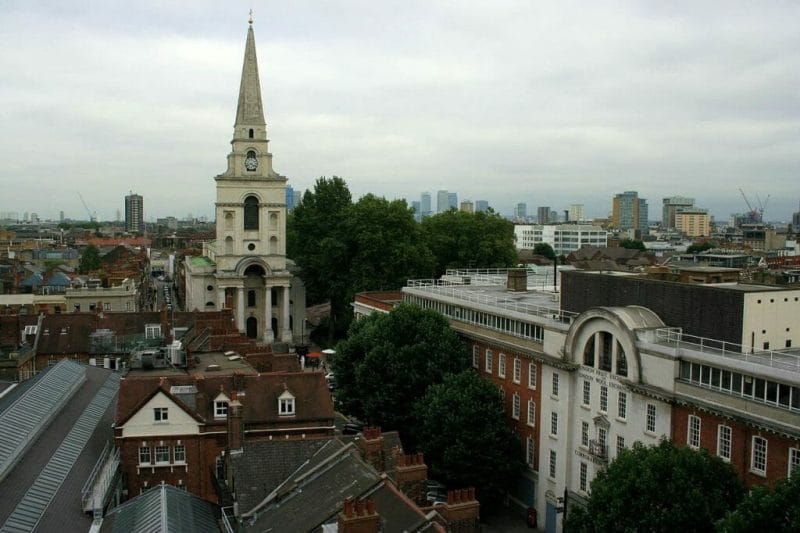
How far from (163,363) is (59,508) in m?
16.4

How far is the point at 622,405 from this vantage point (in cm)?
3741

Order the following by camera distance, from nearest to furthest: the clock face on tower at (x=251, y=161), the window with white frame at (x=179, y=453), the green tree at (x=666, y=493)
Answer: the green tree at (x=666, y=493)
the window with white frame at (x=179, y=453)
the clock face on tower at (x=251, y=161)

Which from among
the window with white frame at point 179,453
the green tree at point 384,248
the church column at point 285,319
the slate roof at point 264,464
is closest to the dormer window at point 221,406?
the window with white frame at point 179,453

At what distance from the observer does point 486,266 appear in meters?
88.6

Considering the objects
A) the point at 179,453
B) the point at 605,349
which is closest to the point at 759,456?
the point at 605,349

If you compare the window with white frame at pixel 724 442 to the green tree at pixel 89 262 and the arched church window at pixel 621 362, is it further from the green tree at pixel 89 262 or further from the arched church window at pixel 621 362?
the green tree at pixel 89 262

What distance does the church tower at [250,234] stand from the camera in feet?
277

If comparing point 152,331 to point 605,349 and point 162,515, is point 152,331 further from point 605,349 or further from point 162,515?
point 162,515

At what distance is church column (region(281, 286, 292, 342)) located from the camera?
86562mm

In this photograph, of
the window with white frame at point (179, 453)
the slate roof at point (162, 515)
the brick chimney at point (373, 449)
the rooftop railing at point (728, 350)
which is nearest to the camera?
the slate roof at point (162, 515)

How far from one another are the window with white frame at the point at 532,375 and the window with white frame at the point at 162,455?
2004cm

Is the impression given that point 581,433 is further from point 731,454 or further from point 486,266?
point 486,266

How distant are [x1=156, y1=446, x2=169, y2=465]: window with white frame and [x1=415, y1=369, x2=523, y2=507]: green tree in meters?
14.6

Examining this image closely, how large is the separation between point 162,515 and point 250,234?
6103 centimetres
